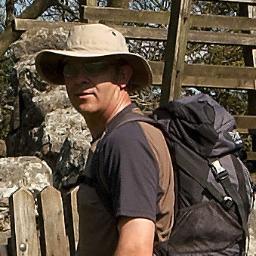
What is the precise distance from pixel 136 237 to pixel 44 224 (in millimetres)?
Answer: 2098

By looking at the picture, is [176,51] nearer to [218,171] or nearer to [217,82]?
[217,82]

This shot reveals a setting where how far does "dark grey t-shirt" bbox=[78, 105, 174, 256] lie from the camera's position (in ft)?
8.20

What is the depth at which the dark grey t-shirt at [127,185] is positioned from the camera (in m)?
Answer: 2.50

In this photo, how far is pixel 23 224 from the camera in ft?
14.7

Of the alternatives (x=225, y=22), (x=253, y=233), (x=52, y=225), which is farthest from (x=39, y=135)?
(x=253, y=233)

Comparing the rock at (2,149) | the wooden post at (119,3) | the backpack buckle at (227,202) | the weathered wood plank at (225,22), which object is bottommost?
the rock at (2,149)

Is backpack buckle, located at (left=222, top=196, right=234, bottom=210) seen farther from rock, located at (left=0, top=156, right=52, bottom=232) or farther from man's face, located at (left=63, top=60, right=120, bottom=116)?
rock, located at (left=0, top=156, right=52, bottom=232)

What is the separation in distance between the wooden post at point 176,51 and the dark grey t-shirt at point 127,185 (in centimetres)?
296

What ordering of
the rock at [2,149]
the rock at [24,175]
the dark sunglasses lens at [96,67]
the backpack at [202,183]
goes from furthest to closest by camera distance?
1. the rock at [2,149]
2. the rock at [24,175]
3. the dark sunglasses lens at [96,67]
4. the backpack at [202,183]

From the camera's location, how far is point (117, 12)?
7125mm

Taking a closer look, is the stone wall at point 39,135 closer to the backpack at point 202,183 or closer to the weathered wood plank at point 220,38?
the weathered wood plank at point 220,38

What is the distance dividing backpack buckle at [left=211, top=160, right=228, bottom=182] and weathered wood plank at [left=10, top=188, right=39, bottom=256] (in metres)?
1.88

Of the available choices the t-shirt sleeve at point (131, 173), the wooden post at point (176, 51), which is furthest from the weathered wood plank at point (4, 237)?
the t-shirt sleeve at point (131, 173)

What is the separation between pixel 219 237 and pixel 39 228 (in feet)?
6.64
